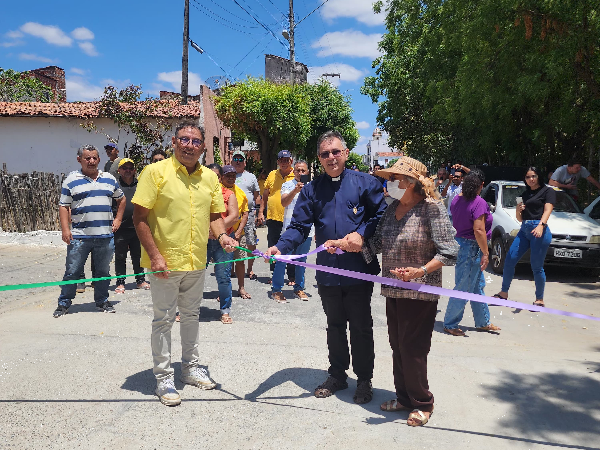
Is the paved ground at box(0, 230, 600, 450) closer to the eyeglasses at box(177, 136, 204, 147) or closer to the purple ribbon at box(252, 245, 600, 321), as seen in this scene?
the purple ribbon at box(252, 245, 600, 321)

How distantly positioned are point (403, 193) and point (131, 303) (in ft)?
15.3

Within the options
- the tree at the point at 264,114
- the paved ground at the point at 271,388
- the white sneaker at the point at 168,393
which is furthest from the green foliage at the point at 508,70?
the white sneaker at the point at 168,393

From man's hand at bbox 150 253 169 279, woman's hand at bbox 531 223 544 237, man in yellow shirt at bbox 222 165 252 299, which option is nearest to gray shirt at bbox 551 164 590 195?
woman's hand at bbox 531 223 544 237

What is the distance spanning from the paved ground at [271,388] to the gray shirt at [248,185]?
197cm

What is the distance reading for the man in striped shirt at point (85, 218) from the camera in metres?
6.16

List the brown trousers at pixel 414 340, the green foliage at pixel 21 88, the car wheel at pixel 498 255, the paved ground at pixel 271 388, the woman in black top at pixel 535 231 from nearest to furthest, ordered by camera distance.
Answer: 1. the paved ground at pixel 271 388
2. the brown trousers at pixel 414 340
3. the woman in black top at pixel 535 231
4. the car wheel at pixel 498 255
5. the green foliage at pixel 21 88

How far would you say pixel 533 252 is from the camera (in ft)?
23.4

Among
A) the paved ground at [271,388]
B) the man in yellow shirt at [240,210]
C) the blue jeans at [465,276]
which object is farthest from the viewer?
the man in yellow shirt at [240,210]

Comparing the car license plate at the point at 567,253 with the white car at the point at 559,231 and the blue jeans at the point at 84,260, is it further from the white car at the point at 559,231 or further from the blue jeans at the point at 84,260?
the blue jeans at the point at 84,260

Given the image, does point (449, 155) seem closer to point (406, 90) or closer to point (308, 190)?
point (406, 90)

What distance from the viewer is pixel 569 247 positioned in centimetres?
911

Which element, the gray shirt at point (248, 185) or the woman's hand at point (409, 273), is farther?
the gray shirt at point (248, 185)

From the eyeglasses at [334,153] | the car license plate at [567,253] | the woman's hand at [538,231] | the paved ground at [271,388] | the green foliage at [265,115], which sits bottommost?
the paved ground at [271,388]

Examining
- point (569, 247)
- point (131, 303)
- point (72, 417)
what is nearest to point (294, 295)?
point (131, 303)
